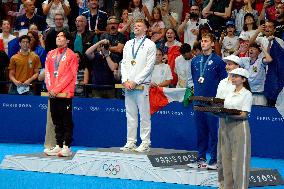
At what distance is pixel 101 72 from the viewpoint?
21.5 m

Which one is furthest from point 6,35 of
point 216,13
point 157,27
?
point 216,13

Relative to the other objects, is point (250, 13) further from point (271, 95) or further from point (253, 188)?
point (253, 188)

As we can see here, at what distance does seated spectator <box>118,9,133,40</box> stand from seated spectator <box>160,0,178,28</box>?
91cm

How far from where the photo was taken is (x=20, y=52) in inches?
874

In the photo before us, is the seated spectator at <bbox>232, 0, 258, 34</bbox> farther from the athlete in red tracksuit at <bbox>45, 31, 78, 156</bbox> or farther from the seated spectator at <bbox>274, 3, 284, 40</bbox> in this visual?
the athlete in red tracksuit at <bbox>45, 31, 78, 156</bbox>

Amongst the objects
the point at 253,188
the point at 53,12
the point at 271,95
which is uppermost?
the point at 53,12

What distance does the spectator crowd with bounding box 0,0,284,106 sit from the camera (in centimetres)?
2022

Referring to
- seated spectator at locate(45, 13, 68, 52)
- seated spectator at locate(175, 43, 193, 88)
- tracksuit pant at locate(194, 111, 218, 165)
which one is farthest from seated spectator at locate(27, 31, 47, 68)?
tracksuit pant at locate(194, 111, 218, 165)

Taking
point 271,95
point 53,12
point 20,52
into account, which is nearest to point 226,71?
point 271,95

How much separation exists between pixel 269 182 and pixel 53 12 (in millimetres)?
11077

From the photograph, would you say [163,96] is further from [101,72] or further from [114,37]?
[114,37]

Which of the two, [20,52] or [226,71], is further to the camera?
[20,52]

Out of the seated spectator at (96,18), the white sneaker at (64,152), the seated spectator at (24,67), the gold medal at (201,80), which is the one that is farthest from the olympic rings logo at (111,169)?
the seated spectator at (96,18)

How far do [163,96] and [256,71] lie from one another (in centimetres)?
230
